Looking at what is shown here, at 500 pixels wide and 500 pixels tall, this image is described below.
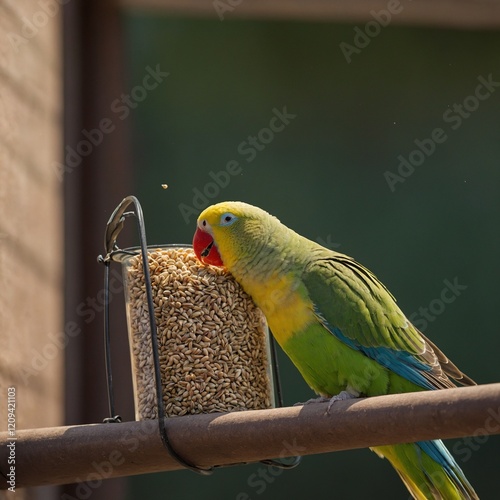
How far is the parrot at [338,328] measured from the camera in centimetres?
269

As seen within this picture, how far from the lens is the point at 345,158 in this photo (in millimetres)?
4883

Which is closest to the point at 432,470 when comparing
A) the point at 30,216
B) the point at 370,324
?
the point at 370,324

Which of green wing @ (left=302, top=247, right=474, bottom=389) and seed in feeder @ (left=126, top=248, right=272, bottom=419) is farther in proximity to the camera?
green wing @ (left=302, top=247, right=474, bottom=389)

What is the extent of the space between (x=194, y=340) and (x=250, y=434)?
467 mm

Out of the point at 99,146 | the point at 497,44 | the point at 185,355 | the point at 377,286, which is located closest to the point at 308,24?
the point at 497,44

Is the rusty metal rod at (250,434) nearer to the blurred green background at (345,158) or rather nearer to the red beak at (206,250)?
the red beak at (206,250)

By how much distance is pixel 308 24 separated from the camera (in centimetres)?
503

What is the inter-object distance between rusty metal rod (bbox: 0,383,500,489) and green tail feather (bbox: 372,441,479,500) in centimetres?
54

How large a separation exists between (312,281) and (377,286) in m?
0.26

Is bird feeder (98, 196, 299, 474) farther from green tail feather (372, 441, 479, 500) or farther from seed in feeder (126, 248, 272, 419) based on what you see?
green tail feather (372, 441, 479, 500)

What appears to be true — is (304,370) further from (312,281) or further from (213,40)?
(213,40)

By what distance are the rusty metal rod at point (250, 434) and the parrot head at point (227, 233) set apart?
63 centimetres

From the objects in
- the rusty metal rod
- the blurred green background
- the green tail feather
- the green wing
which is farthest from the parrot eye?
the blurred green background

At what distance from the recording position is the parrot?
2.69 meters
